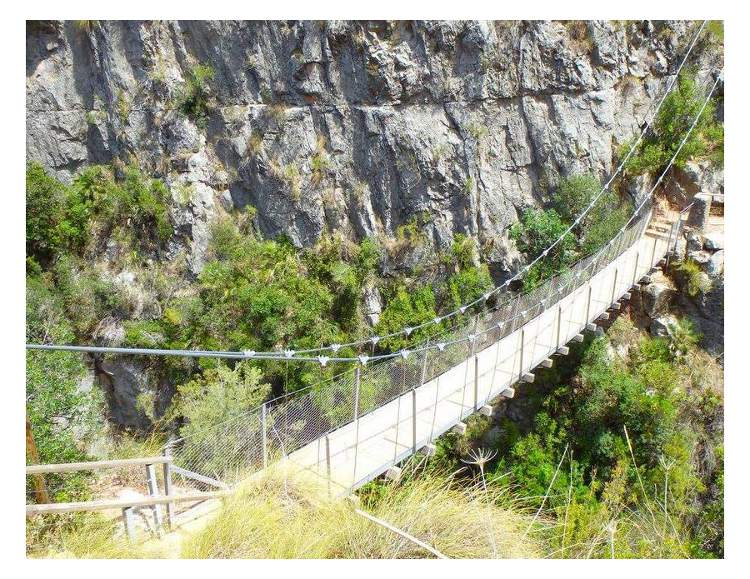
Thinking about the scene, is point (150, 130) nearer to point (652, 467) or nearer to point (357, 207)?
point (357, 207)

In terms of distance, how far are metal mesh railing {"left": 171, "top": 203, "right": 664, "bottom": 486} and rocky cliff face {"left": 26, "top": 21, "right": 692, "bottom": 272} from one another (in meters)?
3.18

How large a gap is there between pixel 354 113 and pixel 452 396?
6150 millimetres

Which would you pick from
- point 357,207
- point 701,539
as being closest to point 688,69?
point 357,207

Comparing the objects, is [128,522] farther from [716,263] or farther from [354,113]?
[716,263]

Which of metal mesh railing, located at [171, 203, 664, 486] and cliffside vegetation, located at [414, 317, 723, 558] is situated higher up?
metal mesh railing, located at [171, 203, 664, 486]

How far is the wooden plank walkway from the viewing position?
461 centimetres

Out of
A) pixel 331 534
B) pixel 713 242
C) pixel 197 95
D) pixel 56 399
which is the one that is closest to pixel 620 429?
pixel 713 242

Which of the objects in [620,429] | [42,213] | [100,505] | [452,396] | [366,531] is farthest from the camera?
[42,213]

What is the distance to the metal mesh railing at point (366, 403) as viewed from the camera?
4305 mm

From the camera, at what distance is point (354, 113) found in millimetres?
9750

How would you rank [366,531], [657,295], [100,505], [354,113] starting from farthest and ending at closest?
1. [354,113]
2. [657,295]
3. [366,531]
4. [100,505]

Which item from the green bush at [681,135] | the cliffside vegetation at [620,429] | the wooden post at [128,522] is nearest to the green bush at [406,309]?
the cliffside vegetation at [620,429]

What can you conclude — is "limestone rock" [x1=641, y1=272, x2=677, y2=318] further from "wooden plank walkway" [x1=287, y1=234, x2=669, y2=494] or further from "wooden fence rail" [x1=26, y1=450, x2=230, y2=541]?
"wooden fence rail" [x1=26, y1=450, x2=230, y2=541]

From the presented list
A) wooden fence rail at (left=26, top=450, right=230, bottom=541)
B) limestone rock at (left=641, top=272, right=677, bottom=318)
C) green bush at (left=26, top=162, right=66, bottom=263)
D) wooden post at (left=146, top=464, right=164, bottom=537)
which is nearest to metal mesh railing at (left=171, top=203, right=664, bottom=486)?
wooden fence rail at (left=26, top=450, right=230, bottom=541)
